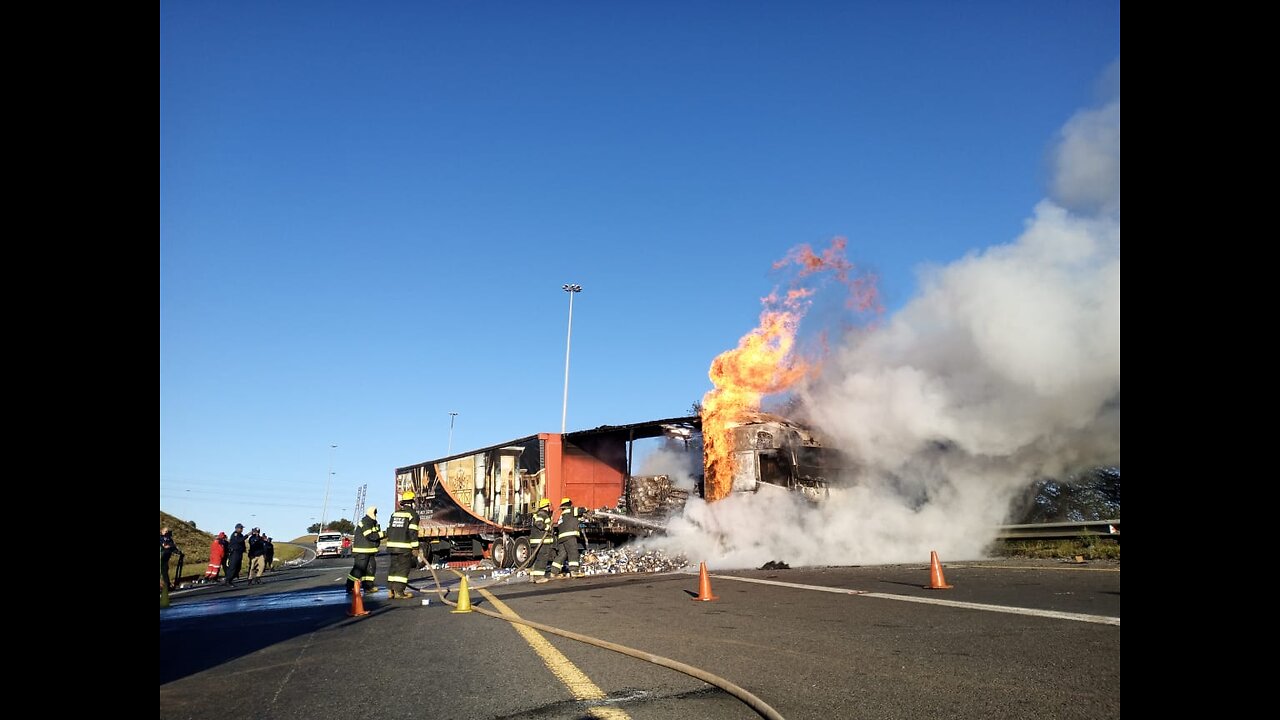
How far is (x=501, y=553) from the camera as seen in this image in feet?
78.7

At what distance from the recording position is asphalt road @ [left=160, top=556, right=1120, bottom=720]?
5.11m

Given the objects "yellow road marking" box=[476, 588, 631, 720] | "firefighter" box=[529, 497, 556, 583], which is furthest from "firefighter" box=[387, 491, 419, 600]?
"yellow road marking" box=[476, 588, 631, 720]

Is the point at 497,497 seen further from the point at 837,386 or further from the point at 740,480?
the point at 837,386

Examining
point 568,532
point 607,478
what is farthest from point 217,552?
point 568,532

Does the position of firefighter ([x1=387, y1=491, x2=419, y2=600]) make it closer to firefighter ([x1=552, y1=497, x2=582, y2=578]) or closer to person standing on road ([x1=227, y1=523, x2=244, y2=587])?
firefighter ([x1=552, y1=497, x2=582, y2=578])

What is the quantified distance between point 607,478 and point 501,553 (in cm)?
430

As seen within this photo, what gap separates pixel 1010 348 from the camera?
602 inches

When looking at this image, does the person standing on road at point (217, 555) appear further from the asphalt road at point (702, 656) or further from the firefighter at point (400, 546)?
the asphalt road at point (702, 656)

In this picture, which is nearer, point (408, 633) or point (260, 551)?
point (408, 633)

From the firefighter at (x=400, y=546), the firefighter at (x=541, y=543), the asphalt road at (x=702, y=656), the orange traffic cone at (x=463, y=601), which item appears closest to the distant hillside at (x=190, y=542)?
the firefighter at (x=541, y=543)

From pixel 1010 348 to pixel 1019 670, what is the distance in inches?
436

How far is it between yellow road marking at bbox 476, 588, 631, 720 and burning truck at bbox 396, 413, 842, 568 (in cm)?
995
